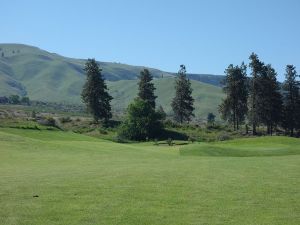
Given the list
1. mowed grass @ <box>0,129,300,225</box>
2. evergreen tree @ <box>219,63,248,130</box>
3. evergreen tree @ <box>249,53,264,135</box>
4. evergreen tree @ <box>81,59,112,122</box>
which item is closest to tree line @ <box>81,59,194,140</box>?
evergreen tree @ <box>81,59,112,122</box>

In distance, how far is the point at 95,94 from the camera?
110812 mm

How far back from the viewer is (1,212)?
49.3 ft

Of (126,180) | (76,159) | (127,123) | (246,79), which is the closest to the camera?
(126,180)

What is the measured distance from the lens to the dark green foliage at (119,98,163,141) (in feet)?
304

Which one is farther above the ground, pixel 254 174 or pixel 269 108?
pixel 269 108

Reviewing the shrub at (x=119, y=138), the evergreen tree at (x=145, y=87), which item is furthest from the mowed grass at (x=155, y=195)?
the evergreen tree at (x=145, y=87)

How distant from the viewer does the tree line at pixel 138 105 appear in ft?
306

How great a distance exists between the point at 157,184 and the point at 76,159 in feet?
53.3

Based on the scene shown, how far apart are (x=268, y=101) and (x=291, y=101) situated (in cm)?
655

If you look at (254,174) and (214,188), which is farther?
(254,174)

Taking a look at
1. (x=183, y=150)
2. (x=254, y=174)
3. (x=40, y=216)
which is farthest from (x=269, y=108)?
(x=40, y=216)

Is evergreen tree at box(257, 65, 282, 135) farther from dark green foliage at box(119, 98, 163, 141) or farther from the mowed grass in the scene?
the mowed grass

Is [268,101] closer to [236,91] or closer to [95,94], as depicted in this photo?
[236,91]

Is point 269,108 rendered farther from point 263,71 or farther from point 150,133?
point 150,133
